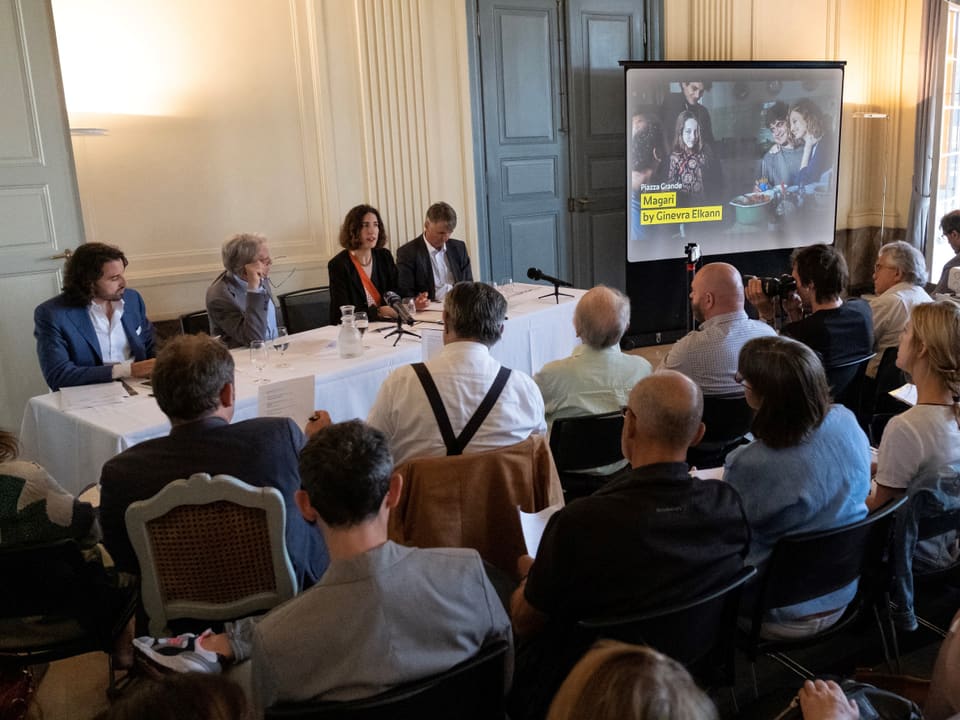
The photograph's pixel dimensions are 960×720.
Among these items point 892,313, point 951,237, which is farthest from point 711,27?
point 892,313

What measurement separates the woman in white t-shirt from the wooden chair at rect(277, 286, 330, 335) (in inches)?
130

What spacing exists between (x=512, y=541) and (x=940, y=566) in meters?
1.19

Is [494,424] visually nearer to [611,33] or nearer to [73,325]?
[73,325]

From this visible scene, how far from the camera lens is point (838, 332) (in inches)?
134

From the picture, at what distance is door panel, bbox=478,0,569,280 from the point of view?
244 inches

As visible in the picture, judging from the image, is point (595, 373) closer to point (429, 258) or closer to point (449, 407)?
point (449, 407)

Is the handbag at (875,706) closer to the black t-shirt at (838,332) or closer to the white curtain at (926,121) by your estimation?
the black t-shirt at (838,332)

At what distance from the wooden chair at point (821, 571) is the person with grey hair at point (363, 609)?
2.41 ft

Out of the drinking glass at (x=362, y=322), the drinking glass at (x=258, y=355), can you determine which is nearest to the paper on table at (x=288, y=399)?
Result: the drinking glass at (x=258, y=355)

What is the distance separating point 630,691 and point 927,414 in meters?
1.68

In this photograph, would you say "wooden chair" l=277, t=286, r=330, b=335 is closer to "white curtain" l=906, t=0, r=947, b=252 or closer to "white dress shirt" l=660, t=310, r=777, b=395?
"white dress shirt" l=660, t=310, r=777, b=395

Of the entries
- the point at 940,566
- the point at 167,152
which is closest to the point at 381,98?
the point at 167,152

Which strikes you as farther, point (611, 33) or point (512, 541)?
point (611, 33)

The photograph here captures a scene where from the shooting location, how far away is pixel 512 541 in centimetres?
229
